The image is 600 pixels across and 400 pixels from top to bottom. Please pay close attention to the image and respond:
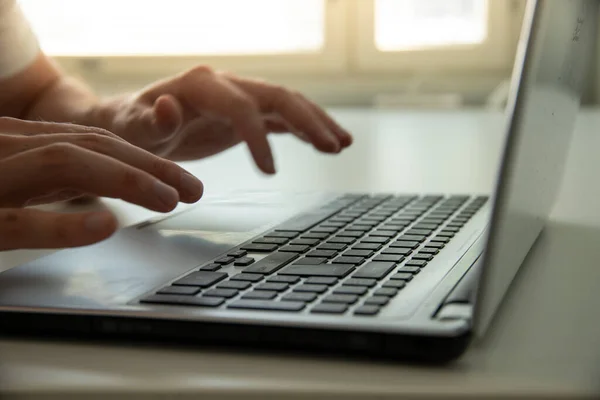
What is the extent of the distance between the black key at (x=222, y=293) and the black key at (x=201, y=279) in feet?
0.04

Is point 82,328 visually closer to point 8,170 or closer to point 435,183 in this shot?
point 8,170

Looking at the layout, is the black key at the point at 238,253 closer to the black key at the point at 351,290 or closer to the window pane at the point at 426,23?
the black key at the point at 351,290

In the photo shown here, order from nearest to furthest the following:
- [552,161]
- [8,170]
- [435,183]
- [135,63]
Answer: [8,170] → [552,161] → [435,183] → [135,63]

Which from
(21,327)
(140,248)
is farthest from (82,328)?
(140,248)

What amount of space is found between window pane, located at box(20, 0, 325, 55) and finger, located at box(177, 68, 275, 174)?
1499 millimetres

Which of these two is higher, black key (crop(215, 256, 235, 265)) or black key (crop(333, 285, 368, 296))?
black key (crop(333, 285, 368, 296))

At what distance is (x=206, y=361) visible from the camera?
13.9 inches

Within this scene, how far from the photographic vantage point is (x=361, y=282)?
0.41 metres

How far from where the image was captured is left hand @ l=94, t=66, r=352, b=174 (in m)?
0.81

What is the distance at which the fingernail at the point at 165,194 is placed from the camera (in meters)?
0.44

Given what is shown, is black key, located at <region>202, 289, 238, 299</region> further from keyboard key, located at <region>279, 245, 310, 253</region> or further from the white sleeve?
the white sleeve

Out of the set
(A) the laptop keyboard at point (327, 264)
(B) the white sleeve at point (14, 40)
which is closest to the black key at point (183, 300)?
(A) the laptop keyboard at point (327, 264)

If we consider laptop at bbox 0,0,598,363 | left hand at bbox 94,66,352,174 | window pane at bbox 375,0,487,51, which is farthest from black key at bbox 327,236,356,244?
window pane at bbox 375,0,487,51

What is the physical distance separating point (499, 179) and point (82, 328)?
0.64ft
